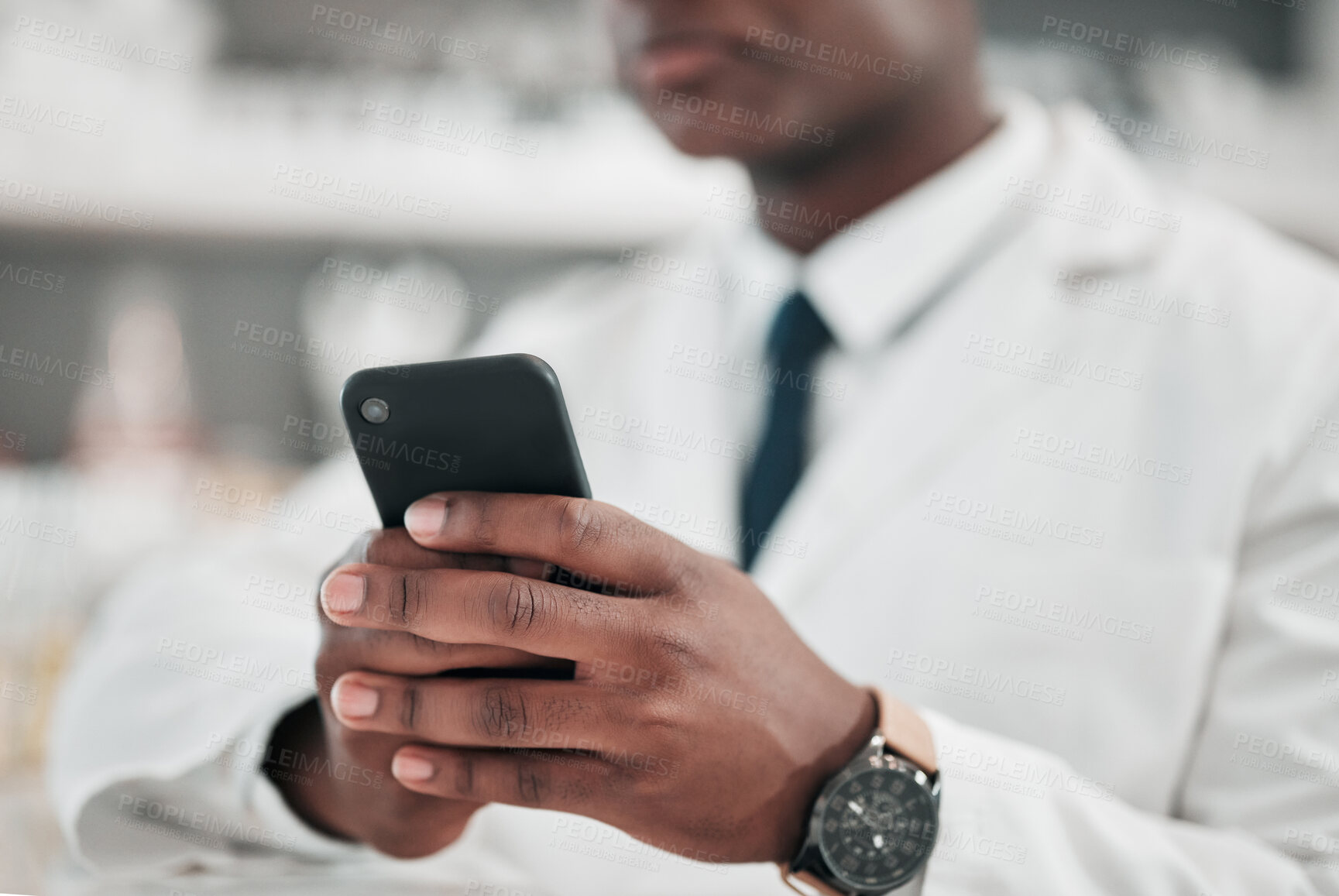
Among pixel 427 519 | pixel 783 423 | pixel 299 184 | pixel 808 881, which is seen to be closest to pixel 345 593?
pixel 427 519

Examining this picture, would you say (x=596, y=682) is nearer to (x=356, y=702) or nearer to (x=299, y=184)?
(x=356, y=702)

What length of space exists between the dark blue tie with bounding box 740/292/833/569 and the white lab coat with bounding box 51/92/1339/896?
0.03m

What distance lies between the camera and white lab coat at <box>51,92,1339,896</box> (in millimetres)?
477

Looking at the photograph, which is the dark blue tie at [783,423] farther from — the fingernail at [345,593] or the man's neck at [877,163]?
the fingernail at [345,593]

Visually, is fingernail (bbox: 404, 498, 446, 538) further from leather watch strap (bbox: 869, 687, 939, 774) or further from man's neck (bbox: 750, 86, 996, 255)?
man's neck (bbox: 750, 86, 996, 255)

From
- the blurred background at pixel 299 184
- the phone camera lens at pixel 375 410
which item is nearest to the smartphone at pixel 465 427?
the phone camera lens at pixel 375 410

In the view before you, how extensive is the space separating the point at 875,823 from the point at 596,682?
14cm

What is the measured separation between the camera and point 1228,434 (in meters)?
0.58

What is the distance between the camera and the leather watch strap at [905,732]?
411 mm

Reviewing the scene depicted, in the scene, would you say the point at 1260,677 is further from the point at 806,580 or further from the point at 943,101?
the point at 943,101

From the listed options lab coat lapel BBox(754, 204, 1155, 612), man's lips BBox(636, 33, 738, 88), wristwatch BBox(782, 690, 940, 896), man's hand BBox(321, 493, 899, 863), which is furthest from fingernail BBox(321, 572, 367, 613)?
man's lips BBox(636, 33, 738, 88)

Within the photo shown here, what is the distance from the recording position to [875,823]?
0.41 m

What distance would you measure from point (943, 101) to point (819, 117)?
107mm

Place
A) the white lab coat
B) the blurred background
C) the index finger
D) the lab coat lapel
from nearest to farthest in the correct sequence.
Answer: the index finger → the white lab coat → the lab coat lapel → the blurred background
